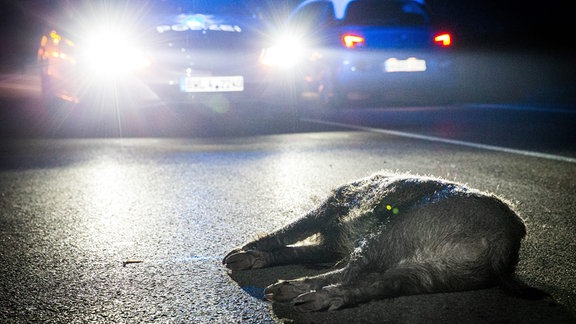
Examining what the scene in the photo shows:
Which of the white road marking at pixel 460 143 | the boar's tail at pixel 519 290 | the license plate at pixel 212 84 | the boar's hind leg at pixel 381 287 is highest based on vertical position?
the license plate at pixel 212 84

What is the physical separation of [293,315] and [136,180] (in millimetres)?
3422

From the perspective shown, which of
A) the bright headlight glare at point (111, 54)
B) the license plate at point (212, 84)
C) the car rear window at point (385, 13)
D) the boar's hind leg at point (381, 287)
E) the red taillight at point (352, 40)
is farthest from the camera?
the car rear window at point (385, 13)

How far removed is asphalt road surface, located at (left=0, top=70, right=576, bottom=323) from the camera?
9.09 feet

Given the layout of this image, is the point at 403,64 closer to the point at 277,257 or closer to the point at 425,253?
the point at 277,257

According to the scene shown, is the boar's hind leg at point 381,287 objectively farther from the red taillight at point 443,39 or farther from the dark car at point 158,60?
the red taillight at point 443,39

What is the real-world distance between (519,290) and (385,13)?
10.0 meters

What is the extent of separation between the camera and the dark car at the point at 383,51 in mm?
11523

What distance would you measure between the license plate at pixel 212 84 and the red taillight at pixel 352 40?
3.03m

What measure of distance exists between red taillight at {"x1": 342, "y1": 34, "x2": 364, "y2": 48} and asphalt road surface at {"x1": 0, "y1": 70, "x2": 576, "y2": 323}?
2659mm

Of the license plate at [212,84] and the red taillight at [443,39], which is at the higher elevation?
the red taillight at [443,39]

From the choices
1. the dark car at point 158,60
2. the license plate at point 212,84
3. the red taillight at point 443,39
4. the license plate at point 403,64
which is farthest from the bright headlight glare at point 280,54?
the red taillight at point 443,39

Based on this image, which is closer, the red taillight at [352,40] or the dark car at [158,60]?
the dark car at [158,60]

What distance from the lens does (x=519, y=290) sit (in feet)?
9.03

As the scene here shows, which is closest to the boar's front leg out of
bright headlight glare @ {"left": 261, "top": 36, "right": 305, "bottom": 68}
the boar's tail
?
the boar's tail
